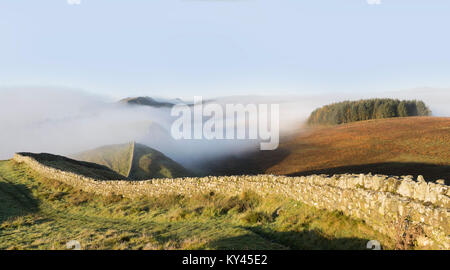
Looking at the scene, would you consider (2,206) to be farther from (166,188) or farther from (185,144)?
(185,144)

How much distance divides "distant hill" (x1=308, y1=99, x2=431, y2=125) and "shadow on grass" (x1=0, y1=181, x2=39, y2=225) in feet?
433

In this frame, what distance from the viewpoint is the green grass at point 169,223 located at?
417 inches

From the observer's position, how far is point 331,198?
12.7m

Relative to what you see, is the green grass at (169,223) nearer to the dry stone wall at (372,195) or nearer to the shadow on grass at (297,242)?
the shadow on grass at (297,242)

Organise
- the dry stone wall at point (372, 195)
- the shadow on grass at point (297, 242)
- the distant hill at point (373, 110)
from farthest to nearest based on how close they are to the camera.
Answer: the distant hill at point (373, 110) → the shadow on grass at point (297, 242) → the dry stone wall at point (372, 195)

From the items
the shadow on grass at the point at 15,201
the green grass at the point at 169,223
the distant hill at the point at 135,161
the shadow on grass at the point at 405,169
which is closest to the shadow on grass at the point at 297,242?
the green grass at the point at 169,223

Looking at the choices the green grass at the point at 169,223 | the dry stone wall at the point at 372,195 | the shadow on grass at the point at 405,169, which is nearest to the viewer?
the dry stone wall at the point at 372,195

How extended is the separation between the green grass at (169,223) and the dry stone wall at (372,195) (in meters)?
0.48

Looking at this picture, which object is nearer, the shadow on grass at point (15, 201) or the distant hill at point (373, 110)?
the shadow on grass at point (15, 201)

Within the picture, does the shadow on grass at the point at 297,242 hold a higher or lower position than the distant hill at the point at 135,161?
higher

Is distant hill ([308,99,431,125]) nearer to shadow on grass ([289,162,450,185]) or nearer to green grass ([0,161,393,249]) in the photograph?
shadow on grass ([289,162,450,185])

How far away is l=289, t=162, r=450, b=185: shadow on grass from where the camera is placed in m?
34.3

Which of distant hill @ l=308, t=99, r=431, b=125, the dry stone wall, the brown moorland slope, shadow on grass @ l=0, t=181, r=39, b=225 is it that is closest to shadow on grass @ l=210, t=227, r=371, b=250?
the dry stone wall
